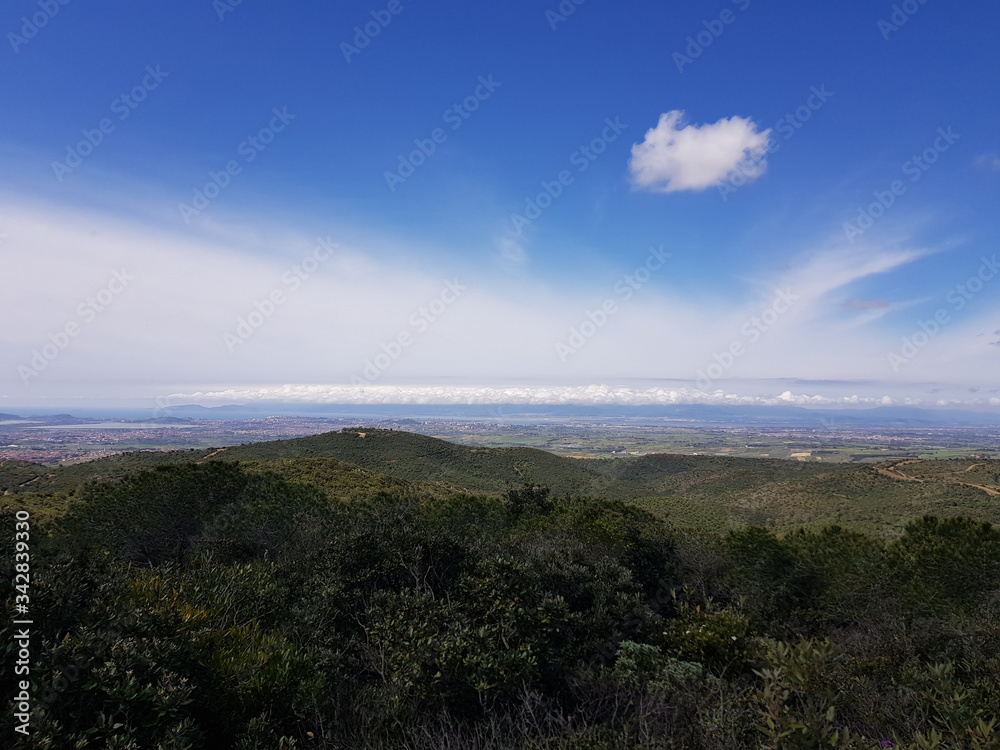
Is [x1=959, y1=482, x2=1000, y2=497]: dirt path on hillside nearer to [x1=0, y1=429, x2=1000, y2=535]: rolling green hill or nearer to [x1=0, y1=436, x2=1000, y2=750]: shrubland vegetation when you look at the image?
[x1=0, y1=429, x2=1000, y2=535]: rolling green hill

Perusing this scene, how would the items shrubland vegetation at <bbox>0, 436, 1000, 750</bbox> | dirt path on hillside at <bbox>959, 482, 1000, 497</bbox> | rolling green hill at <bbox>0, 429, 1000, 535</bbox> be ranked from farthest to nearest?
dirt path on hillside at <bbox>959, 482, 1000, 497</bbox>, rolling green hill at <bbox>0, 429, 1000, 535</bbox>, shrubland vegetation at <bbox>0, 436, 1000, 750</bbox>

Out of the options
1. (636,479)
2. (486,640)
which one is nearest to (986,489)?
(636,479)

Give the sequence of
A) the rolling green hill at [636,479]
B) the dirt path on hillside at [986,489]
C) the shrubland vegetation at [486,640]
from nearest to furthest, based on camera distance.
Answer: the shrubland vegetation at [486,640] → the rolling green hill at [636,479] → the dirt path on hillside at [986,489]

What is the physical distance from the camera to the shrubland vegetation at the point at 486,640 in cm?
477

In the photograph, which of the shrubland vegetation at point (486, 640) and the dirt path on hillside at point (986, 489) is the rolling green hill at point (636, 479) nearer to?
the dirt path on hillside at point (986, 489)

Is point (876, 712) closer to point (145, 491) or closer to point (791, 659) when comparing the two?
point (791, 659)

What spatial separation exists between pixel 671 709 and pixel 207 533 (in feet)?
59.4

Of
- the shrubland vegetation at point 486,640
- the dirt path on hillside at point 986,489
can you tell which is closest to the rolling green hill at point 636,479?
the dirt path on hillside at point 986,489

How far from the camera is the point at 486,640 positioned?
7.57m

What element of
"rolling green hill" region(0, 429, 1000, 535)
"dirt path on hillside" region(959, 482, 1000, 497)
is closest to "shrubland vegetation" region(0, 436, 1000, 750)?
"rolling green hill" region(0, 429, 1000, 535)

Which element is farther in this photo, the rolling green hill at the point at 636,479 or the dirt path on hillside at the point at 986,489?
the dirt path on hillside at the point at 986,489

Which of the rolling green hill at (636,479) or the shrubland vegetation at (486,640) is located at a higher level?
the shrubland vegetation at (486,640)

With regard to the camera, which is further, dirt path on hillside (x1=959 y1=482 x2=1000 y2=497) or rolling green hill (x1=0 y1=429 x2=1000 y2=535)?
dirt path on hillside (x1=959 y1=482 x2=1000 y2=497)

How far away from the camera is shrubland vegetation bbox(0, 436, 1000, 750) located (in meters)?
4.77
